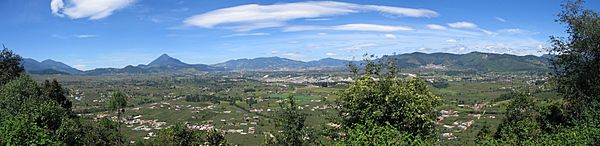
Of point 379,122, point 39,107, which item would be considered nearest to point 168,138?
point 39,107

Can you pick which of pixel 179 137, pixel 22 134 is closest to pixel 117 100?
pixel 179 137

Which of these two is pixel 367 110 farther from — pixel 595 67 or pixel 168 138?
pixel 168 138

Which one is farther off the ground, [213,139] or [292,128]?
[292,128]

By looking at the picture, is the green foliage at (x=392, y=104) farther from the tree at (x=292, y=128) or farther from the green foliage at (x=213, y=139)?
the green foliage at (x=213, y=139)

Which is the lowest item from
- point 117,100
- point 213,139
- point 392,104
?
point 213,139

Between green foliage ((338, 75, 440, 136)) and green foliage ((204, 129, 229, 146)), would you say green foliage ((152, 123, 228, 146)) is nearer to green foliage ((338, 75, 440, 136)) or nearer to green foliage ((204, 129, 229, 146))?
green foliage ((204, 129, 229, 146))

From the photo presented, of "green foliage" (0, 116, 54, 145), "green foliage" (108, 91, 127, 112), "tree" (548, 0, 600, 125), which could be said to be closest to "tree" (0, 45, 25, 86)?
"green foliage" (108, 91, 127, 112)

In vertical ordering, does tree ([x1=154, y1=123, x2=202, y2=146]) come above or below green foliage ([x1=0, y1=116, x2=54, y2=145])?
below

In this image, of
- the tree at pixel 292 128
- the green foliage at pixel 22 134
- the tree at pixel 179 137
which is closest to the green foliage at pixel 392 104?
the tree at pixel 292 128

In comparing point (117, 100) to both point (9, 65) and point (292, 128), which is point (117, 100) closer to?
point (9, 65)

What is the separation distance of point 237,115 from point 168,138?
12084 centimetres

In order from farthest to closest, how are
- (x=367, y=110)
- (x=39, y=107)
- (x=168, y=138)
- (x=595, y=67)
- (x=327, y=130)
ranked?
(x=168, y=138) → (x=39, y=107) → (x=595, y=67) → (x=327, y=130) → (x=367, y=110)

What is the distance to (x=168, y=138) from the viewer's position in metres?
51.2

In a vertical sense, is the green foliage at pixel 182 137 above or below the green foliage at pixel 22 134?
below
